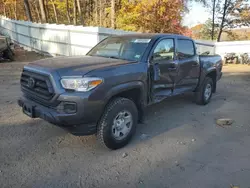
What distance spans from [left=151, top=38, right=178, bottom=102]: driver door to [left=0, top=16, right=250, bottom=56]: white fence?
5584 mm

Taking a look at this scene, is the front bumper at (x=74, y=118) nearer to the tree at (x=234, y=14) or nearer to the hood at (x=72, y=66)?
the hood at (x=72, y=66)

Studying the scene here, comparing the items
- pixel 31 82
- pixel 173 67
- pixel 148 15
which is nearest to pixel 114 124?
pixel 31 82

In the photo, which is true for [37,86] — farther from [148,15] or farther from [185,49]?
[148,15]

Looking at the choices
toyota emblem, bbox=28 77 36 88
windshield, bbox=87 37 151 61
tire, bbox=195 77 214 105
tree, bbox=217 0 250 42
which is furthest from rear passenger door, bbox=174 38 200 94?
tree, bbox=217 0 250 42

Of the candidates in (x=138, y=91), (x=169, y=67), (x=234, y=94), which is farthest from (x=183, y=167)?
(x=234, y=94)

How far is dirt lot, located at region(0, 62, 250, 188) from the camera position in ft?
9.68

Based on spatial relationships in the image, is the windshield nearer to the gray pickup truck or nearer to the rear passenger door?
the gray pickup truck

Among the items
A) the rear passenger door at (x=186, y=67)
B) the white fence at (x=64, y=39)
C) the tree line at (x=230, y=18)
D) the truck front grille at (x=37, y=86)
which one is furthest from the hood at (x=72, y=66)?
Answer: the tree line at (x=230, y=18)

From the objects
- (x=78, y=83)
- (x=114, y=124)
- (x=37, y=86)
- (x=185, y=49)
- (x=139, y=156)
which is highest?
(x=185, y=49)

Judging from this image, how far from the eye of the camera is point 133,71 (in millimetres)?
3680

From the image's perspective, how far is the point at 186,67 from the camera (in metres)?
5.13

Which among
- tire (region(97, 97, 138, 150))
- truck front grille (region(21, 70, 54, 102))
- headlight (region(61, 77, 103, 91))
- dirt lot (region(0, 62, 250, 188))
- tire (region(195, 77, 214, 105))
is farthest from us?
tire (region(195, 77, 214, 105))

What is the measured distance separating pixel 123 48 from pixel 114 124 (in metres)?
1.56

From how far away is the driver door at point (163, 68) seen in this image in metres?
4.20
